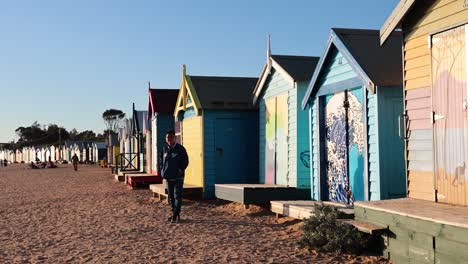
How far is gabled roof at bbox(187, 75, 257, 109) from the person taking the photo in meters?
14.7

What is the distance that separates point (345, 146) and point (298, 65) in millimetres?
3512

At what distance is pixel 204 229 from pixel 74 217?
13.2ft

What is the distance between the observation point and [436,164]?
6.75 meters

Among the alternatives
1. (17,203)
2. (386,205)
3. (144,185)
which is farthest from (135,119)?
(386,205)

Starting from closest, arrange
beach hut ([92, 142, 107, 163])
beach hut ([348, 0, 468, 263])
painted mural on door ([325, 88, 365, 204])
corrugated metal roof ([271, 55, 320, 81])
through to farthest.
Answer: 1. beach hut ([348, 0, 468, 263])
2. painted mural on door ([325, 88, 365, 204])
3. corrugated metal roof ([271, 55, 320, 81])
4. beach hut ([92, 142, 107, 163])

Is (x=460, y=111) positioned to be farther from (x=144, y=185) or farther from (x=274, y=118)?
(x=144, y=185)

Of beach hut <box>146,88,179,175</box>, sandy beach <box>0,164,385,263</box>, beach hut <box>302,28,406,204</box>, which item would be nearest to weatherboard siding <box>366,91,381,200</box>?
beach hut <box>302,28,406,204</box>

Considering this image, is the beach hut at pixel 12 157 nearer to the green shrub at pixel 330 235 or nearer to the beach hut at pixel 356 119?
the beach hut at pixel 356 119

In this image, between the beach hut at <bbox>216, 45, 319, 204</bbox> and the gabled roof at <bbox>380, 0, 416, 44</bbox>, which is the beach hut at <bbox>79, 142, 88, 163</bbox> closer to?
the beach hut at <bbox>216, 45, 319, 204</bbox>

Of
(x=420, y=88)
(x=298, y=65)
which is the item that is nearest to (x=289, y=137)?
(x=298, y=65)

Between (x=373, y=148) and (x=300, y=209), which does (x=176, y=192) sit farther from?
(x=373, y=148)

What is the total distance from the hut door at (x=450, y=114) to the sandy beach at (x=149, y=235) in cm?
138

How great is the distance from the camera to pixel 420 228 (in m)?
5.78

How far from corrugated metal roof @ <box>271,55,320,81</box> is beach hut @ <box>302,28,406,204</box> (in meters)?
1.22
